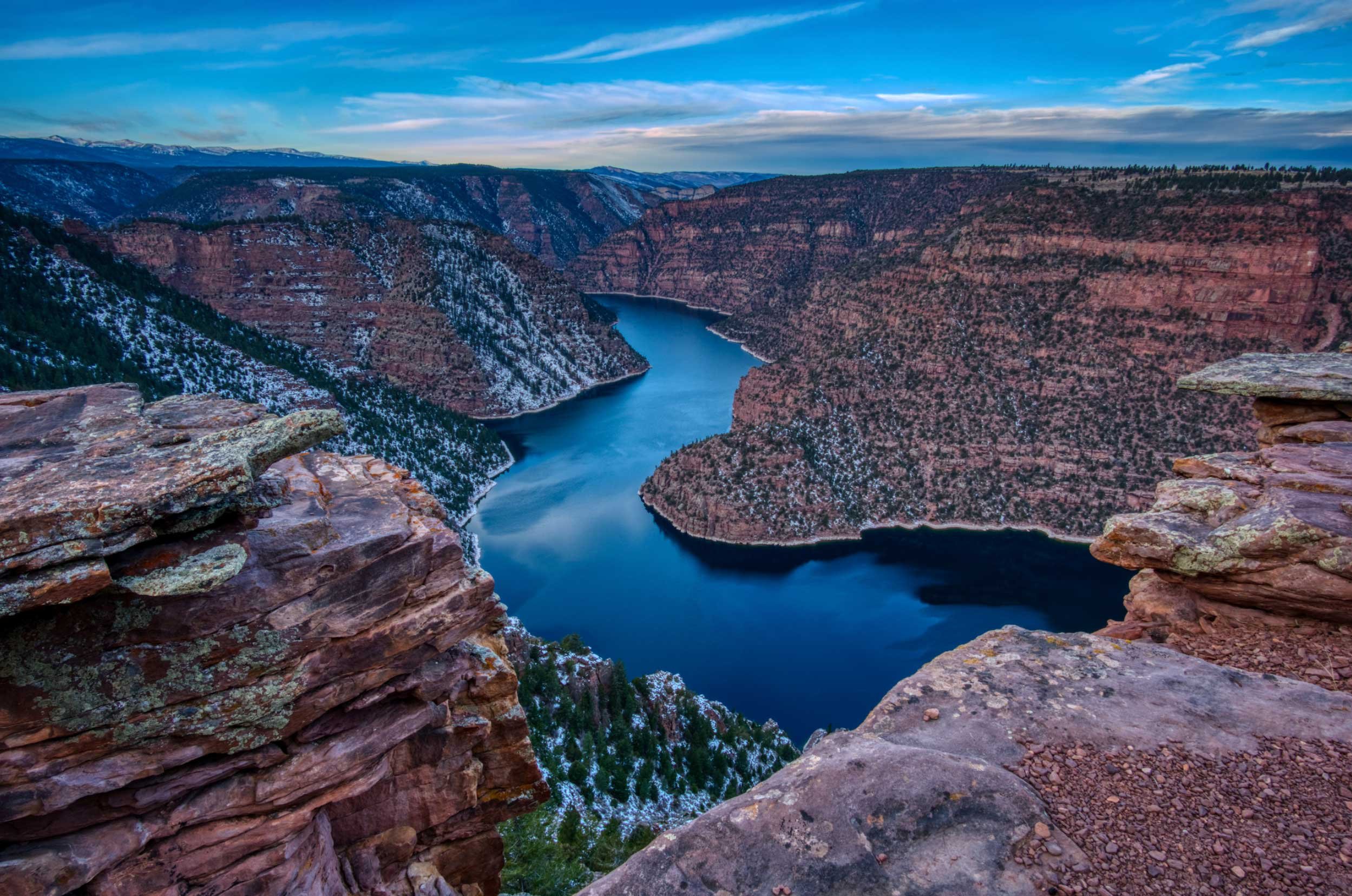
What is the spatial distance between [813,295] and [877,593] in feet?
252

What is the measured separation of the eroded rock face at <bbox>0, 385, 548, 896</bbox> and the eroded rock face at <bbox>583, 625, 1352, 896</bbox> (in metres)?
5.39

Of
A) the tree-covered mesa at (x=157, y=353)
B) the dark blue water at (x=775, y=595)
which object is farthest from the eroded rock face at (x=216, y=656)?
the dark blue water at (x=775, y=595)

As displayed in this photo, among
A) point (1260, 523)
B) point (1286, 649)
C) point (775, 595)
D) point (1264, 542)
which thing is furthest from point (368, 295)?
point (1286, 649)

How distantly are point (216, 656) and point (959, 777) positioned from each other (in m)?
11.4

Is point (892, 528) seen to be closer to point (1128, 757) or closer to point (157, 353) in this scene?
point (1128, 757)

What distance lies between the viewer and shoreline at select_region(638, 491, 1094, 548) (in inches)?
3317

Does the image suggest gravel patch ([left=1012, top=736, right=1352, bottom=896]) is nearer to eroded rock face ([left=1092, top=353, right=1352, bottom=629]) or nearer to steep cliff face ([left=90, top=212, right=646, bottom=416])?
eroded rock face ([left=1092, top=353, right=1352, bottom=629])

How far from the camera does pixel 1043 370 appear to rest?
89.1 meters

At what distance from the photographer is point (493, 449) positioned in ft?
373

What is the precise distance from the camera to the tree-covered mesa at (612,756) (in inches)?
1087

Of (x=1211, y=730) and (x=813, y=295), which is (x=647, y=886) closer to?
(x=1211, y=730)

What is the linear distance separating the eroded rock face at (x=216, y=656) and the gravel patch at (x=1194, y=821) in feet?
33.3

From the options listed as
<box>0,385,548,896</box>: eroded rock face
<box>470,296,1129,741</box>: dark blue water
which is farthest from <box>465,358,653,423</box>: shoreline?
<box>0,385,548,896</box>: eroded rock face

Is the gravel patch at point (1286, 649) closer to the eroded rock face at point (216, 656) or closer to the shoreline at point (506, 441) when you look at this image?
the eroded rock face at point (216, 656)
